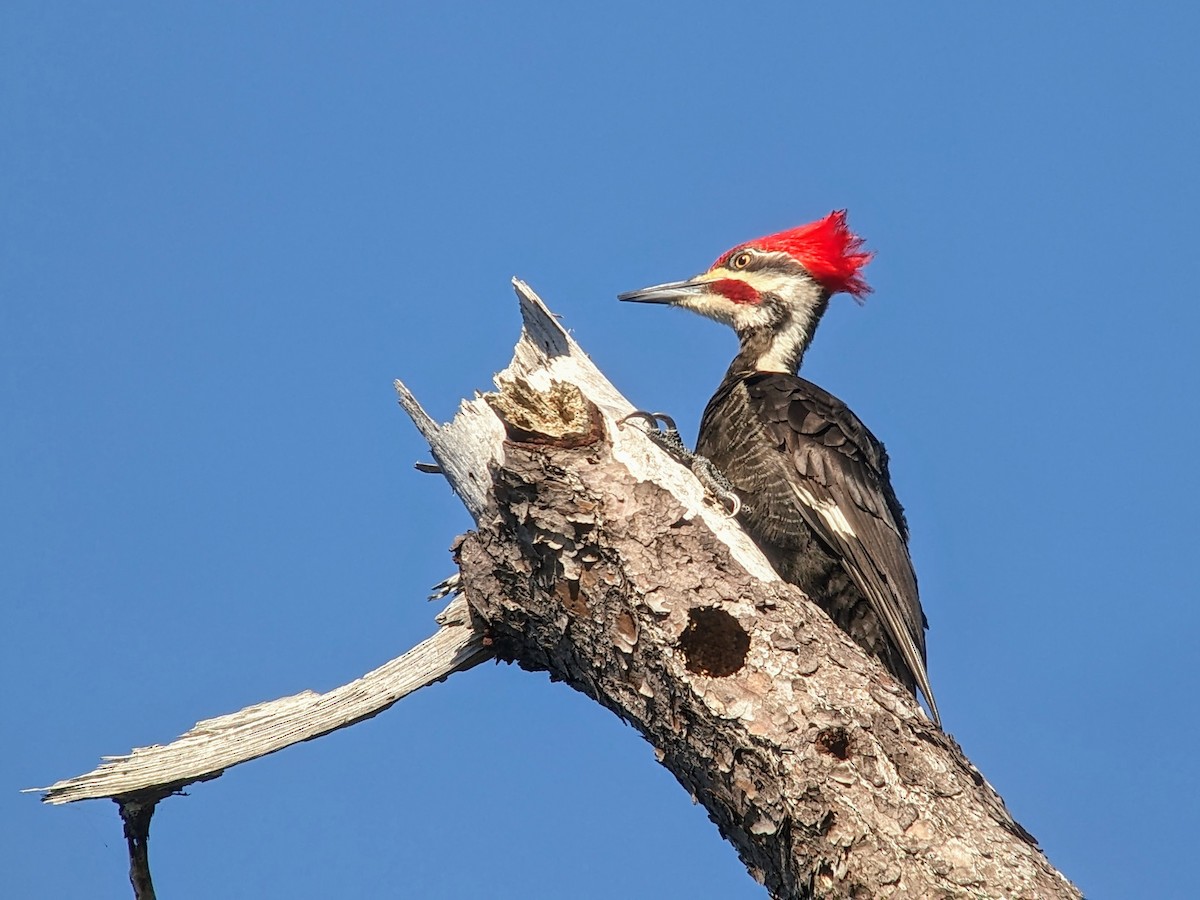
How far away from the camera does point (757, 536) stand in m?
4.41

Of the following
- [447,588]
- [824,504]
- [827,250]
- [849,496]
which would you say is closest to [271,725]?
[447,588]

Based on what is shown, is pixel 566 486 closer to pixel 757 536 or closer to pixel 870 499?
pixel 757 536

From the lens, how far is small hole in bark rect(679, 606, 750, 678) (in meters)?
3.38

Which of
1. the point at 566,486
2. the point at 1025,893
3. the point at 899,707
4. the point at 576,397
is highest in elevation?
the point at 576,397

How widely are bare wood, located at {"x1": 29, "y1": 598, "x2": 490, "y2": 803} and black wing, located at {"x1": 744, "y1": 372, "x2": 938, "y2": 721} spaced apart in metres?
1.36

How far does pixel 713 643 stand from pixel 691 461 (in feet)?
3.56

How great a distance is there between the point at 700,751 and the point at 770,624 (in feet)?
1.29

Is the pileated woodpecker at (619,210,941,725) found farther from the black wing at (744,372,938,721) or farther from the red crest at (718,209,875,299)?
the red crest at (718,209,875,299)

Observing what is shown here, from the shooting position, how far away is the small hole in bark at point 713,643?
11.1ft

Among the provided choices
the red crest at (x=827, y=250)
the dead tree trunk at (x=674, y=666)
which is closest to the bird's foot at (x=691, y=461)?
the dead tree trunk at (x=674, y=666)

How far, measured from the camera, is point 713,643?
11.3 ft

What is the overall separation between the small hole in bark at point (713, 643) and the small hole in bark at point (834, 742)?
294 millimetres

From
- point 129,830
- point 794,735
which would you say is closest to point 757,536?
point 794,735

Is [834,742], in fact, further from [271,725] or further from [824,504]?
[271,725]
